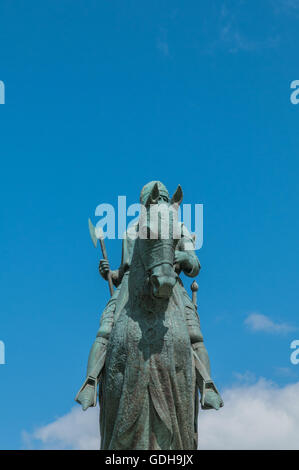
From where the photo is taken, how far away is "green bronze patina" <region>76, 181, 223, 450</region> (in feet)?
34.9

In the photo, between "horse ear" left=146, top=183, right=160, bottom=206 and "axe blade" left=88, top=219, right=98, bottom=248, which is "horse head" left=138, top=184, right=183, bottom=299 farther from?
"axe blade" left=88, top=219, right=98, bottom=248

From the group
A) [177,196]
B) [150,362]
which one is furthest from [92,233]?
[150,362]

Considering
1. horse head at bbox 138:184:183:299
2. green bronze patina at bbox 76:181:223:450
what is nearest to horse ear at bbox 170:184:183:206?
green bronze patina at bbox 76:181:223:450

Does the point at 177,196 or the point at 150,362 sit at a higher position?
the point at 177,196

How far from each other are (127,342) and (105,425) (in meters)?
1.32

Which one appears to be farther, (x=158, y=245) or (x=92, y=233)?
(x=92, y=233)

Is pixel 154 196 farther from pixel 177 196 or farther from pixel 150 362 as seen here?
pixel 150 362

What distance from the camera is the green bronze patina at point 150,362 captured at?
34.9ft

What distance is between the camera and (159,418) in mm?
10602

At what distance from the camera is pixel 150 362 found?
10.9m

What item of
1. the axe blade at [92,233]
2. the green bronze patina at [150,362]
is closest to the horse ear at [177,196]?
the green bronze patina at [150,362]

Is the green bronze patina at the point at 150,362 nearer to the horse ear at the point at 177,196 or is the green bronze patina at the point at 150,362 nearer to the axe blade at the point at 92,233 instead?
the horse ear at the point at 177,196
